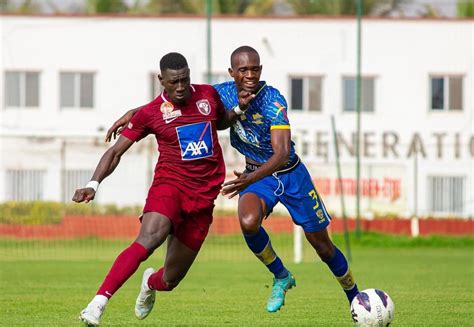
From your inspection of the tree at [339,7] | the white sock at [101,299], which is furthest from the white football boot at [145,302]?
the tree at [339,7]

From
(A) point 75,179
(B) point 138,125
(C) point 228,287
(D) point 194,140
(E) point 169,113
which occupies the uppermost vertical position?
(E) point 169,113

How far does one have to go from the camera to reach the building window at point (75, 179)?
3131cm

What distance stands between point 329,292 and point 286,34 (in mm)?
26889

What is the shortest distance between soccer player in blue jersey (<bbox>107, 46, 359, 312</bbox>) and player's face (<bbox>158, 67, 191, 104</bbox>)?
578 millimetres

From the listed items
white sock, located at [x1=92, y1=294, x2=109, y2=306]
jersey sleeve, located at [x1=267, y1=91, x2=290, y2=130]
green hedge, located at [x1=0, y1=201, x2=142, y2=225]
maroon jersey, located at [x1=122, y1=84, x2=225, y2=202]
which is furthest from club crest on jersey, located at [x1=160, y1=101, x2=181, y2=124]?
green hedge, located at [x1=0, y1=201, x2=142, y2=225]

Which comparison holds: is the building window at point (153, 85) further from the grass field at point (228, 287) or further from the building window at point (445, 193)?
the grass field at point (228, 287)

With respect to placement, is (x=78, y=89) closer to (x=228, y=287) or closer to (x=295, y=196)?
(x=228, y=287)

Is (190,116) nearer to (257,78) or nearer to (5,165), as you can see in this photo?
(257,78)

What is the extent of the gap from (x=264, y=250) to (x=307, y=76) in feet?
104

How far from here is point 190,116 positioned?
1091 cm

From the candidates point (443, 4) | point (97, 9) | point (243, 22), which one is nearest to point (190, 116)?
point (243, 22)

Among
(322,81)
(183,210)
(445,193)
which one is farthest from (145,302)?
(322,81)

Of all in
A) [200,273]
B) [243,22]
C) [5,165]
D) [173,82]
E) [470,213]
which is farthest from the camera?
[243,22]

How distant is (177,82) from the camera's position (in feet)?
35.1
